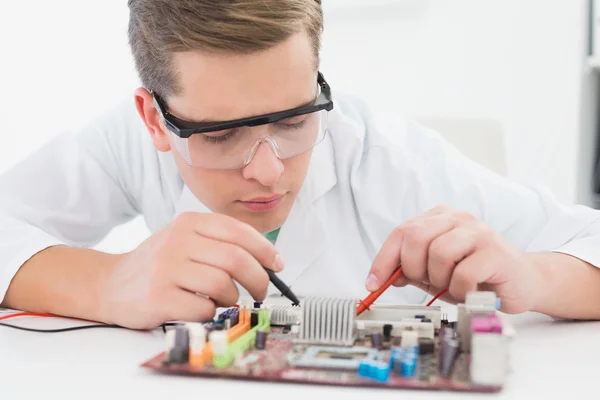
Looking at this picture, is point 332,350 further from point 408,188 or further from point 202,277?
point 408,188

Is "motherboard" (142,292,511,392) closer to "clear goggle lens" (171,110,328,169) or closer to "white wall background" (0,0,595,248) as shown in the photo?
"clear goggle lens" (171,110,328,169)

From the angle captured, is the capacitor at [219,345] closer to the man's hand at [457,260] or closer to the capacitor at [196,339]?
the capacitor at [196,339]

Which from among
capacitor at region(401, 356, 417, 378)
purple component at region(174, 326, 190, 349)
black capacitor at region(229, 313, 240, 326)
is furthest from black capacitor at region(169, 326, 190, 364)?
capacitor at region(401, 356, 417, 378)

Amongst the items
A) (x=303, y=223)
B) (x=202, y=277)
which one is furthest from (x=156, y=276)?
(x=303, y=223)

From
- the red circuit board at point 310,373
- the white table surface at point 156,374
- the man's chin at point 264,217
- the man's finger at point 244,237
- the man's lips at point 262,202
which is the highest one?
the man's lips at point 262,202

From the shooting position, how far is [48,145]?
154 centimetres

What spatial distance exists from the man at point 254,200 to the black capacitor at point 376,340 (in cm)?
16

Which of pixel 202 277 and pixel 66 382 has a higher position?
pixel 202 277

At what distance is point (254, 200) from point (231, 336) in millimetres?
400

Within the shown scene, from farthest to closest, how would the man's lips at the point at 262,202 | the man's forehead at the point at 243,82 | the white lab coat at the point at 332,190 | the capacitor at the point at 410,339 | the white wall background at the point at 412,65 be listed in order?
the white wall background at the point at 412,65 → the white lab coat at the point at 332,190 → the man's lips at the point at 262,202 → the man's forehead at the point at 243,82 → the capacitor at the point at 410,339

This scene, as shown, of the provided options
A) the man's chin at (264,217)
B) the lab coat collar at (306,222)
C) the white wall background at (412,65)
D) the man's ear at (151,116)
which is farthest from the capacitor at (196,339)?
the white wall background at (412,65)

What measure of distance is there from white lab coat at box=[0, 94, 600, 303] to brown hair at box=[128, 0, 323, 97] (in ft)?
1.20

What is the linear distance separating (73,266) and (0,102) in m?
1.88

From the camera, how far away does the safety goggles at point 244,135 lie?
105cm
